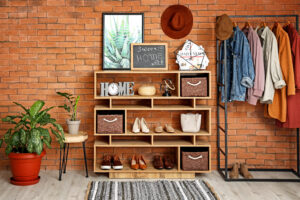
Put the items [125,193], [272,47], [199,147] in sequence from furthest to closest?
[199,147] < [272,47] < [125,193]

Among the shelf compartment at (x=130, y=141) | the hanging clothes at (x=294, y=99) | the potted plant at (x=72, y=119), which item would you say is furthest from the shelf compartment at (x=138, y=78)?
the hanging clothes at (x=294, y=99)

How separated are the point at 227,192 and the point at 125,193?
1.11 m

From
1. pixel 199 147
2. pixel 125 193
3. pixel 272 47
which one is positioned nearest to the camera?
pixel 125 193

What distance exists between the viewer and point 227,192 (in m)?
3.39

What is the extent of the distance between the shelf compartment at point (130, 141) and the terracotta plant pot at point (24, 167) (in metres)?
0.94

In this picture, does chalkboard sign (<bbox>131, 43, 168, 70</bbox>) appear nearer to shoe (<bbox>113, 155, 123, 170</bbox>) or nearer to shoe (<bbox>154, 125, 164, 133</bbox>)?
shoe (<bbox>154, 125, 164, 133</bbox>)

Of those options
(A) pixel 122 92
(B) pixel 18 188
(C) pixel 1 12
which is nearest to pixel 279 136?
(A) pixel 122 92

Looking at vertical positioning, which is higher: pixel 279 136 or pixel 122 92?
pixel 122 92

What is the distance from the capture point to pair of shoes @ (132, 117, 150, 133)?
12.8 feet

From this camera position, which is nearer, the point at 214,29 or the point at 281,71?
the point at 281,71

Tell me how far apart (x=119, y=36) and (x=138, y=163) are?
1.67 meters

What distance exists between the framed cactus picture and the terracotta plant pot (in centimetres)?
143

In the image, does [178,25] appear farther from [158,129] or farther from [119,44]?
[158,129]

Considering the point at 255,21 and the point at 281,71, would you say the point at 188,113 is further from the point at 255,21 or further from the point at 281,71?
the point at 255,21
